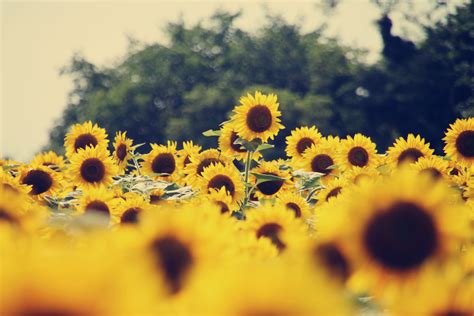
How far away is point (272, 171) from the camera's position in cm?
386

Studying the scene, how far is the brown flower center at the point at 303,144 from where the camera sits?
4984 mm

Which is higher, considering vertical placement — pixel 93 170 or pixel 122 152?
pixel 122 152

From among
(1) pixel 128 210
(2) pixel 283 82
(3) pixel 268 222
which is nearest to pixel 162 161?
(1) pixel 128 210

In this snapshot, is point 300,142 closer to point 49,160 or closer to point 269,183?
point 269,183

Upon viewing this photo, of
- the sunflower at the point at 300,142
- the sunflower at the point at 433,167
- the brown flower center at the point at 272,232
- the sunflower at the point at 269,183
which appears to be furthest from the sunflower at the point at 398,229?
the sunflower at the point at 300,142

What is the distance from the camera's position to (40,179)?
12.0 ft

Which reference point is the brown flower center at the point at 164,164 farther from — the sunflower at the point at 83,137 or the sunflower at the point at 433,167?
the sunflower at the point at 433,167

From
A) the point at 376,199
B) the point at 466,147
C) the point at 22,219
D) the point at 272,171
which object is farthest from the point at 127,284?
the point at 466,147

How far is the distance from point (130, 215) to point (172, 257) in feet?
5.08

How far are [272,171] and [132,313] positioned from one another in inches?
134

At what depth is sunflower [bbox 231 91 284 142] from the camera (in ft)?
14.1

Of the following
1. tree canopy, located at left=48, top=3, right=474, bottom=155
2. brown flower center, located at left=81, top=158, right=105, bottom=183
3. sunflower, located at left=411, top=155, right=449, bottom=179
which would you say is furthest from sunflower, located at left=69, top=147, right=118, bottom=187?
tree canopy, located at left=48, top=3, right=474, bottom=155

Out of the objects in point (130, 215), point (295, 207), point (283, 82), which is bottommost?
point (130, 215)

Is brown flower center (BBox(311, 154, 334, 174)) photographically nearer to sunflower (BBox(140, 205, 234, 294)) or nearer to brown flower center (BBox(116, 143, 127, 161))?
brown flower center (BBox(116, 143, 127, 161))
